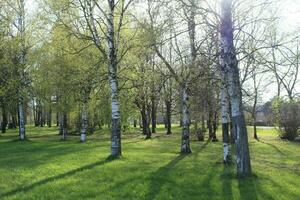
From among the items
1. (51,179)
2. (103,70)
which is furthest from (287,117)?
(51,179)

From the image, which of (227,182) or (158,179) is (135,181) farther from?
(227,182)

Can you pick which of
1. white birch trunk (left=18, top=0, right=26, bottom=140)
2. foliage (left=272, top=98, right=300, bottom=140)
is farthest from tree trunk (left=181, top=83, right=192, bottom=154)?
foliage (left=272, top=98, right=300, bottom=140)

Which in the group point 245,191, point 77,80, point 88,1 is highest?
point 88,1

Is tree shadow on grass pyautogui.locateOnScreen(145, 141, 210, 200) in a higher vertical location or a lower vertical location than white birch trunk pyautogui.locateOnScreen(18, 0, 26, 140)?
lower

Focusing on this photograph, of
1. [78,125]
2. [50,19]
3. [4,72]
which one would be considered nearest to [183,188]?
[50,19]

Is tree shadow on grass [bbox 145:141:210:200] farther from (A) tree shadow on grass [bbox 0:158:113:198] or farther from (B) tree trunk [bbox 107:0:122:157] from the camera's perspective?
(B) tree trunk [bbox 107:0:122:157]

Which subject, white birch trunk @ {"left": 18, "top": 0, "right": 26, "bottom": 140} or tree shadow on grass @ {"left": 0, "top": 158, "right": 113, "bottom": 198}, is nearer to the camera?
tree shadow on grass @ {"left": 0, "top": 158, "right": 113, "bottom": 198}

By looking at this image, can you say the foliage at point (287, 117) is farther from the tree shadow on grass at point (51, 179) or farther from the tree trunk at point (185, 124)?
the tree shadow on grass at point (51, 179)

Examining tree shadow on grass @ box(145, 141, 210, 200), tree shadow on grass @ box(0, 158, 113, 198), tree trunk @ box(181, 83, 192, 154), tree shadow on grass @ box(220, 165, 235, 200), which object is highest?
tree trunk @ box(181, 83, 192, 154)

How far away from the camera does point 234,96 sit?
14406mm

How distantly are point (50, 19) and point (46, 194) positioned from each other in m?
17.0

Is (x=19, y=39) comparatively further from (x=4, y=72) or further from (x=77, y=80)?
(x=77, y=80)

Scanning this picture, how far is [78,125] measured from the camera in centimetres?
4978

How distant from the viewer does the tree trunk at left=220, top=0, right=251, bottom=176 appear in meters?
14.3
